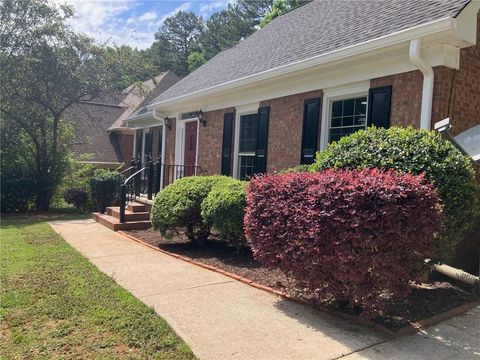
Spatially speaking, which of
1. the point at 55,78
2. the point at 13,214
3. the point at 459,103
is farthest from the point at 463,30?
the point at 13,214

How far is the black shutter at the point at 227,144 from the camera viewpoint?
10.3 m

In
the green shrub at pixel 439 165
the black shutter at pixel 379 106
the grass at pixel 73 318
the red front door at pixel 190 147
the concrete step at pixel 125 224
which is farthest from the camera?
the red front door at pixel 190 147

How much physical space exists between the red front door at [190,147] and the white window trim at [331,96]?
17.4 feet

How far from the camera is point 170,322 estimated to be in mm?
3994

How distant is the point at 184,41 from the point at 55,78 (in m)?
41.2

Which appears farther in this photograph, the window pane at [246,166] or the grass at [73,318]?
the window pane at [246,166]

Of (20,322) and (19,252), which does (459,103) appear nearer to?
(20,322)

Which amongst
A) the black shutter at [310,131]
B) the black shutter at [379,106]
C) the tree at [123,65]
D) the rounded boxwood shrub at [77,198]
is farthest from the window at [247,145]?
the tree at [123,65]

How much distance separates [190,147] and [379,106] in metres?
7.15

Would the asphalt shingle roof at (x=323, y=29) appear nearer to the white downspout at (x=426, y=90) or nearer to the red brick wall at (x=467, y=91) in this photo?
the white downspout at (x=426, y=90)

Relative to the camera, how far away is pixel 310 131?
7.79m

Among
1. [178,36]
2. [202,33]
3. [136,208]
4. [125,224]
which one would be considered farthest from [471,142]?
[178,36]

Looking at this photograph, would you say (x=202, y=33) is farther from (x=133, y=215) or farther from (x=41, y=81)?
(x=133, y=215)

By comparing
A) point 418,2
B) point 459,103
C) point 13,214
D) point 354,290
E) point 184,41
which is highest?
point 184,41
